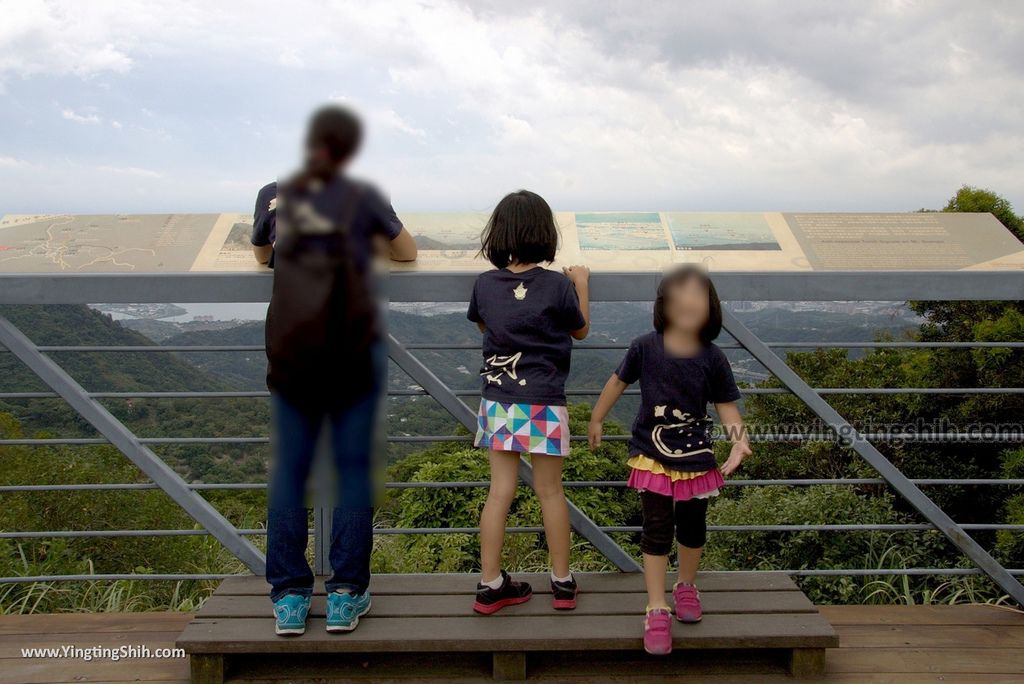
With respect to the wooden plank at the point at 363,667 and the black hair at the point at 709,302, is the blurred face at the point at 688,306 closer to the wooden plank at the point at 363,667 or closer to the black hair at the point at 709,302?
the black hair at the point at 709,302

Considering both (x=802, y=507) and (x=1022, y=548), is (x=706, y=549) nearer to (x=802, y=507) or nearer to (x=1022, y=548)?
(x=802, y=507)

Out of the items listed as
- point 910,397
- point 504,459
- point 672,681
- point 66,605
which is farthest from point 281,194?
point 910,397

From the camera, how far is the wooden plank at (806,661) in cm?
266

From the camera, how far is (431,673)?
8.77 ft

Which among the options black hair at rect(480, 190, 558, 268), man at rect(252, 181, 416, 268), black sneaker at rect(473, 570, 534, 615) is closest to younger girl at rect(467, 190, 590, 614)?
black hair at rect(480, 190, 558, 268)

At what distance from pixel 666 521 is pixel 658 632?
0.32 m

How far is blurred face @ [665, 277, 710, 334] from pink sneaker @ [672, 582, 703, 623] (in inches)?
31.2

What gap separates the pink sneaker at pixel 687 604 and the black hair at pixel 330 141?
1.84 m

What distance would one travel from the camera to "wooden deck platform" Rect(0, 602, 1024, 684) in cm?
268

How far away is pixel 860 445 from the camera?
119 inches

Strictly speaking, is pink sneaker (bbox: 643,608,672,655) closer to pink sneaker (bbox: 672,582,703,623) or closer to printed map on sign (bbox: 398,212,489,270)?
pink sneaker (bbox: 672,582,703,623)

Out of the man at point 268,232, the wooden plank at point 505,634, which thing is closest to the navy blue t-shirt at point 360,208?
the man at point 268,232

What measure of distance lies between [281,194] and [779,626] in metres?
2.02

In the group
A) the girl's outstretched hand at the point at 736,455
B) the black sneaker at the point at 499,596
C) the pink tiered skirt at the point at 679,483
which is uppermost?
the girl's outstretched hand at the point at 736,455
